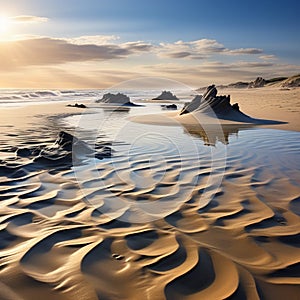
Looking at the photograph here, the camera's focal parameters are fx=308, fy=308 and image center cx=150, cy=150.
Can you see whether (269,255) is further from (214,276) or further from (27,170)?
(27,170)

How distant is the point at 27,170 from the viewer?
598cm

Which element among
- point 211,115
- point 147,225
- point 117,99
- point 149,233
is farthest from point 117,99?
point 149,233

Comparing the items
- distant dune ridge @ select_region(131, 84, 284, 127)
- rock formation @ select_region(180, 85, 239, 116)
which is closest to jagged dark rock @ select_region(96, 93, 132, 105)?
rock formation @ select_region(180, 85, 239, 116)

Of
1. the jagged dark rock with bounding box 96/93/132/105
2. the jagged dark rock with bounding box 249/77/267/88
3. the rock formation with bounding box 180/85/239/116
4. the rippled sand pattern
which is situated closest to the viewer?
the rippled sand pattern

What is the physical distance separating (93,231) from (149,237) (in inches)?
25.7

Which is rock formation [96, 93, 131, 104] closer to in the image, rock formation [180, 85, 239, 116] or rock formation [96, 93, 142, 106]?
rock formation [96, 93, 142, 106]

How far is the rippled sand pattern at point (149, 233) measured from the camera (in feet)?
8.61

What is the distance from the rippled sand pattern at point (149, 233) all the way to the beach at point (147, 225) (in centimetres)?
1

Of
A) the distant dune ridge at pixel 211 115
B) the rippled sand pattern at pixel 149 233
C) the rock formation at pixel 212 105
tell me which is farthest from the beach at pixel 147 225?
the rock formation at pixel 212 105

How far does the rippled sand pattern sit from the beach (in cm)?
1

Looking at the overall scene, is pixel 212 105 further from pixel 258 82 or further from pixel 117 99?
pixel 258 82

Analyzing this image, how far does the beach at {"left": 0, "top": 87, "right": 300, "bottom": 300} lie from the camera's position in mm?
2643

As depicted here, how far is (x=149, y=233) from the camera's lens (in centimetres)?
356

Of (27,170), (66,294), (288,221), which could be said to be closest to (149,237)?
(66,294)
